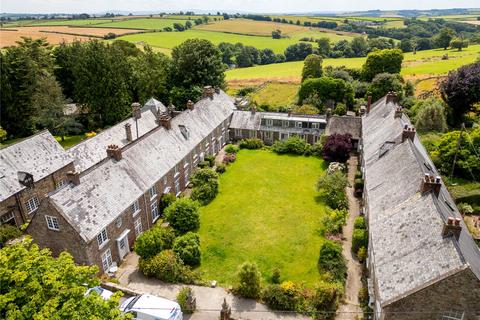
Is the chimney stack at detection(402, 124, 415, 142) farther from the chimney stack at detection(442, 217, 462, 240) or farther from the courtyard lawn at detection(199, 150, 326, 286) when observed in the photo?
the chimney stack at detection(442, 217, 462, 240)

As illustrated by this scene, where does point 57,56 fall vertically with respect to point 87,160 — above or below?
above

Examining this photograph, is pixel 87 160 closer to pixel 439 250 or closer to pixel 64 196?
pixel 64 196

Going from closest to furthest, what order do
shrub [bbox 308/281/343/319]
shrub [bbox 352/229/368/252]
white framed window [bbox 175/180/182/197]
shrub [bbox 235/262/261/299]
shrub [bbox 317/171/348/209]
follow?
1. shrub [bbox 308/281/343/319]
2. shrub [bbox 235/262/261/299]
3. shrub [bbox 352/229/368/252]
4. shrub [bbox 317/171/348/209]
5. white framed window [bbox 175/180/182/197]

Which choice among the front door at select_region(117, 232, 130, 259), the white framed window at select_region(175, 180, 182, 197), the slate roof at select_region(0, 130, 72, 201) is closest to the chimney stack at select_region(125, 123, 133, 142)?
the slate roof at select_region(0, 130, 72, 201)

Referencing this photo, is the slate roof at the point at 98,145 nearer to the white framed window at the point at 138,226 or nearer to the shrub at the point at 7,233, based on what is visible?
the shrub at the point at 7,233

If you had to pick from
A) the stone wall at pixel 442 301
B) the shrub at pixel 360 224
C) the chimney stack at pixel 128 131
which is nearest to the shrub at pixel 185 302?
the stone wall at pixel 442 301

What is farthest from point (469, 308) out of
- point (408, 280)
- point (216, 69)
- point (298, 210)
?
point (216, 69)
